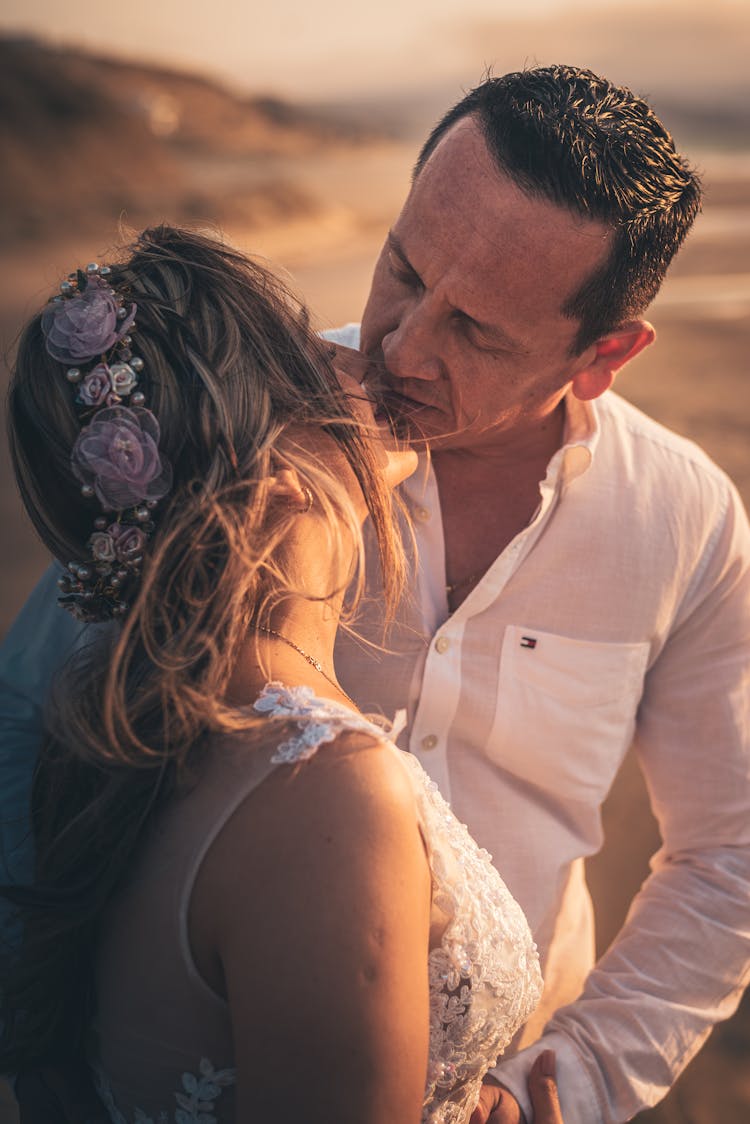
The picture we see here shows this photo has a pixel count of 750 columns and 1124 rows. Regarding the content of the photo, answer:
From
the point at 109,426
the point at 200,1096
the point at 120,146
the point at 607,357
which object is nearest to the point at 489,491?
the point at 607,357

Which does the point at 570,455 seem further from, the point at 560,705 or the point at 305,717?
the point at 305,717

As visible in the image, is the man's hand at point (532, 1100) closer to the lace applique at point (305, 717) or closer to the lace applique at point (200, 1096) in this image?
the lace applique at point (200, 1096)

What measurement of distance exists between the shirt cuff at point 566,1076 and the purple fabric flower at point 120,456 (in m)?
1.54

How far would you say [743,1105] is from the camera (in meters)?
2.99

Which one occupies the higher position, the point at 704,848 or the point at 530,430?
the point at 530,430

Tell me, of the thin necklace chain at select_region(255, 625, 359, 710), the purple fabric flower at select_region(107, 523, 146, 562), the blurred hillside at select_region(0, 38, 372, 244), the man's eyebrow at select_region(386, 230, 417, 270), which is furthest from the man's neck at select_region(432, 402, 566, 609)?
the blurred hillside at select_region(0, 38, 372, 244)

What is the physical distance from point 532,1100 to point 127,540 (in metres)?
1.57

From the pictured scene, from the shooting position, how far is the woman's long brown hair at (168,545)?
1420 millimetres

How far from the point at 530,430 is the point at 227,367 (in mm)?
1083

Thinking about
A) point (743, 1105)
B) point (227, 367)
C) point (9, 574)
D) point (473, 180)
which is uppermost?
point (473, 180)

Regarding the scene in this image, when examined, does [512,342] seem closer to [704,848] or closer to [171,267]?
[171,267]

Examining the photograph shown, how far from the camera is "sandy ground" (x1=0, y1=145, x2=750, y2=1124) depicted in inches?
124

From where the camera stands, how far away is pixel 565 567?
2.22 metres

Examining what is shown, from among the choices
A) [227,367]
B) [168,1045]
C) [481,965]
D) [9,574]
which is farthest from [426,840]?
[9,574]
